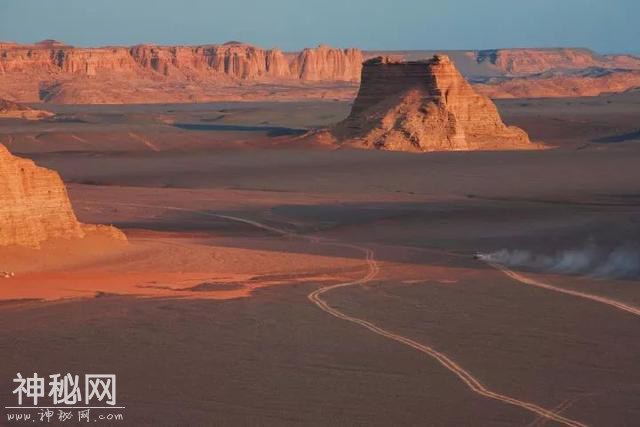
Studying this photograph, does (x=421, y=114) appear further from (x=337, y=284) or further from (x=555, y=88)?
(x=555, y=88)

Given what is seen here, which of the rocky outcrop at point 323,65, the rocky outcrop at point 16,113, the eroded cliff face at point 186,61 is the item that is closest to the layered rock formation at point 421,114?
Result: the rocky outcrop at point 16,113

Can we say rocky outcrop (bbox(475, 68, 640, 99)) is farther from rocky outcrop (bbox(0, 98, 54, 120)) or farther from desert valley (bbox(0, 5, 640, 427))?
desert valley (bbox(0, 5, 640, 427))

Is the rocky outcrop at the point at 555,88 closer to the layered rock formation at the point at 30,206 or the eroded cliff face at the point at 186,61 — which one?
the eroded cliff face at the point at 186,61

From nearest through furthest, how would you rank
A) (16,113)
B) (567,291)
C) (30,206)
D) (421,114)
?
1. (567,291)
2. (30,206)
3. (421,114)
4. (16,113)

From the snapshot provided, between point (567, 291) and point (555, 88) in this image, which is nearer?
point (567, 291)

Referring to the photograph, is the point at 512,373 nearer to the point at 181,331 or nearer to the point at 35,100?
the point at 181,331

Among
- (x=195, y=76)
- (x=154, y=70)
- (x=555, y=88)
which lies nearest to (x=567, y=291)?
(x=555, y=88)
